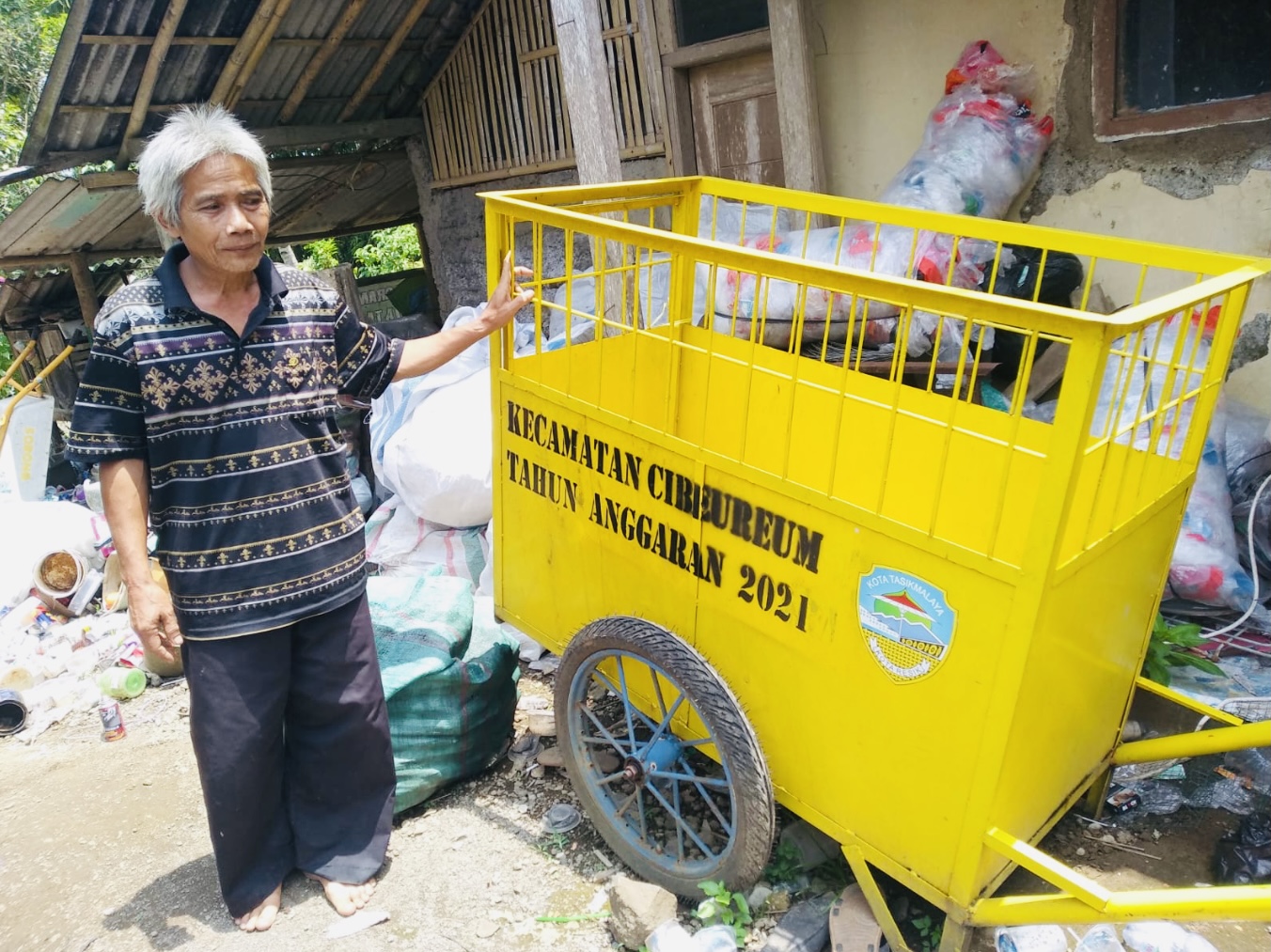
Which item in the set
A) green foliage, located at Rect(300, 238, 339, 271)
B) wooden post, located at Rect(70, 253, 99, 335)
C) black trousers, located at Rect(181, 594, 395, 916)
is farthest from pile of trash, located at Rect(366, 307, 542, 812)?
green foliage, located at Rect(300, 238, 339, 271)

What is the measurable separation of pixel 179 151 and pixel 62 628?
3.27 m

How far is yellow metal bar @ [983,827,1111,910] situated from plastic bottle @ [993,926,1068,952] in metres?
0.39

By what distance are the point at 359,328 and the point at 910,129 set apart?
2829mm

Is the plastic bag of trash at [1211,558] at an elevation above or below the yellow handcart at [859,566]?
below

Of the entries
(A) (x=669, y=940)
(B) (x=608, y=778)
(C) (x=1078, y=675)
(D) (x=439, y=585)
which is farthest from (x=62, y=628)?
(C) (x=1078, y=675)

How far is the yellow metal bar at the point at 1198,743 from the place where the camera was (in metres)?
1.86

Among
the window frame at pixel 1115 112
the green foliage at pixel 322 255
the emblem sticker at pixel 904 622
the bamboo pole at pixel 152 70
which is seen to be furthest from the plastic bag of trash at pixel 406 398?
the green foliage at pixel 322 255

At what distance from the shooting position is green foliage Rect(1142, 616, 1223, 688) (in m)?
2.64

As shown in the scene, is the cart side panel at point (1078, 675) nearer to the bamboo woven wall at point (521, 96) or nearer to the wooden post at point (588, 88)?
the wooden post at point (588, 88)

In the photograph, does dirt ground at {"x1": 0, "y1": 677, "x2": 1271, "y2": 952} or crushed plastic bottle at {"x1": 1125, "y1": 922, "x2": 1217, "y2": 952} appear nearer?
crushed plastic bottle at {"x1": 1125, "y1": 922, "x2": 1217, "y2": 952}

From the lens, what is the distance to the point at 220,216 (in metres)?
1.90

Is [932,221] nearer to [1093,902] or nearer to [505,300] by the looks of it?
[505,300]

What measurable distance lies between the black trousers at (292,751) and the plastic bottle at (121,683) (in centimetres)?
162

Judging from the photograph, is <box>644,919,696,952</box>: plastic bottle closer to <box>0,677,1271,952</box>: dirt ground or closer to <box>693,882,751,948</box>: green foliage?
<box>693,882,751,948</box>: green foliage
